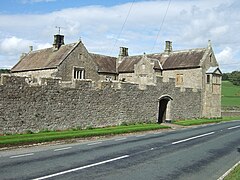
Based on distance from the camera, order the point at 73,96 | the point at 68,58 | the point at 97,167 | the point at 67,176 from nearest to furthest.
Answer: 1. the point at 67,176
2. the point at 97,167
3. the point at 73,96
4. the point at 68,58

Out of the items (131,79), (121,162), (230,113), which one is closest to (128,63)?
(131,79)

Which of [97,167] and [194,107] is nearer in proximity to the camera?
[97,167]

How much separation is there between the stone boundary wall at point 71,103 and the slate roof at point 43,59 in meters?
10.9

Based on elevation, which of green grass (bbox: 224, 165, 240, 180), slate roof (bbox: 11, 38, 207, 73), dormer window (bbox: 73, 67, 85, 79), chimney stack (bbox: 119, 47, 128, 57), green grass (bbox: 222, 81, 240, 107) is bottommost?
green grass (bbox: 224, 165, 240, 180)

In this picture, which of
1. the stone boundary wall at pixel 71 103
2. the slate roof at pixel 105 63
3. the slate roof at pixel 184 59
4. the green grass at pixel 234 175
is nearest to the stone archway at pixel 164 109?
the stone boundary wall at pixel 71 103

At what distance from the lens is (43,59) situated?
40719mm

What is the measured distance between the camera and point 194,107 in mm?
41531

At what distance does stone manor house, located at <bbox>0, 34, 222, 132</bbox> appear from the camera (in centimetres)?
2712

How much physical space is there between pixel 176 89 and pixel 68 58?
13889 millimetres

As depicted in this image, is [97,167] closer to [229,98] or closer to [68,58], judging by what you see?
[68,58]

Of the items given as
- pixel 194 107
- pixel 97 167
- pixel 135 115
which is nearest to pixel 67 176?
pixel 97 167

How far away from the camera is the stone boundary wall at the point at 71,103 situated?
800 inches

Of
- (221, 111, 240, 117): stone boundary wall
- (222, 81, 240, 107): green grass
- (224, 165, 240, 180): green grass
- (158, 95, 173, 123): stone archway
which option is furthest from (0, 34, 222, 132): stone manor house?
(222, 81, 240, 107): green grass

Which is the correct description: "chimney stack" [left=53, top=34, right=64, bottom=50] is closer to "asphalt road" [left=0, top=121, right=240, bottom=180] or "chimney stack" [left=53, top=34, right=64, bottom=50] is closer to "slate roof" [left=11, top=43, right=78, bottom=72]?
"slate roof" [left=11, top=43, right=78, bottom=72]
